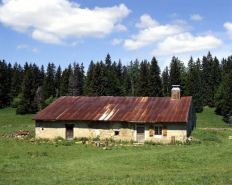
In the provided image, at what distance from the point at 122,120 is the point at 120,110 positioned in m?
2.40

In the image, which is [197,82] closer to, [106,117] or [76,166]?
[106,117]

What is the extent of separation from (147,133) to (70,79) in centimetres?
5780

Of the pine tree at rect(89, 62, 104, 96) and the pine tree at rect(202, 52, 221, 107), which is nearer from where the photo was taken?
the pine tree at rect(89, 62, 104, 96)

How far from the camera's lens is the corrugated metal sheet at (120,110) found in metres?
26.1

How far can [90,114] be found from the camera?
2784cm

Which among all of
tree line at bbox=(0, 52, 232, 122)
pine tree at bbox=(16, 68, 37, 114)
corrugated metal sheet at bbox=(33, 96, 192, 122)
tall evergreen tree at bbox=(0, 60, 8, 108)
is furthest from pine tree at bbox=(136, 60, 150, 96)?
tall evergreen tree at bbox=(0, 60, 8, 108)

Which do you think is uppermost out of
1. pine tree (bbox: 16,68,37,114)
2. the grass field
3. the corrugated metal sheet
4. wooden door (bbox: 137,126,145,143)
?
pine tree (bbox: 16,68,37,114)

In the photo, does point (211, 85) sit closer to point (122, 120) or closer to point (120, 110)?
point (120, 110)

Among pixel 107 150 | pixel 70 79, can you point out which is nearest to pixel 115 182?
pixel 107 150

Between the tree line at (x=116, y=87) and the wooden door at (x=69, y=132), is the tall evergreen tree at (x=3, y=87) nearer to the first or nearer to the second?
the tree line at (x=116, y=87)

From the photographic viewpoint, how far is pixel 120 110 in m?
28.2

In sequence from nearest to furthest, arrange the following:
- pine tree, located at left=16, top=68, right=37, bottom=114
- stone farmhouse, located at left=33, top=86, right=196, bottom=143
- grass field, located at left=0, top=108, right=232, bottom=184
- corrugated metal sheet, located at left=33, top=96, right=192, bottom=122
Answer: grass field, located at left=0, top=108, right=232, bottom=184
stone farmhouse, located at left=33, top=86, right=196, bottom=143
corrugated metal sheet, located at left=33, top=96, right=192, bottom=122
pine tree, located at left=16, top=68, right=37, bottom=114

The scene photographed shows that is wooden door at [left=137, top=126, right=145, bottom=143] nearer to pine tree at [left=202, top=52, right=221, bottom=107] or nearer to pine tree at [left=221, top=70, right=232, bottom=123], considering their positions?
pine tree at [left=221, top=70, right=232, bottom=123]

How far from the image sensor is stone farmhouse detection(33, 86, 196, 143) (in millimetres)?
25297
